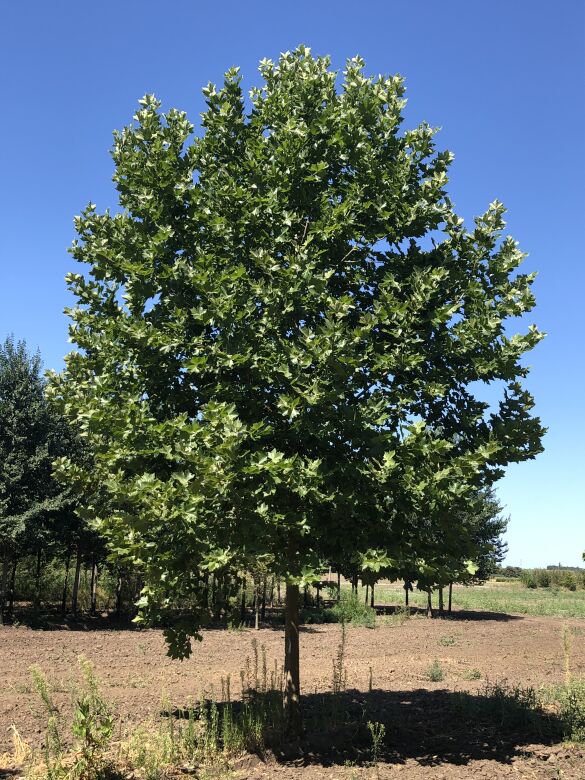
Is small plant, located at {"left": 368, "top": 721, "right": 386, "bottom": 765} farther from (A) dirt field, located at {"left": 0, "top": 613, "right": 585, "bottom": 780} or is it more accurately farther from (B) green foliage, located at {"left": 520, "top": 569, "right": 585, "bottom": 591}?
(B) green foliage, located at {"left": 520, "top": 569, "right": 585, "bottom": 591}

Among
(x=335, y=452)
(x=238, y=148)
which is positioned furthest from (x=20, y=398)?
(x=335, y=452)

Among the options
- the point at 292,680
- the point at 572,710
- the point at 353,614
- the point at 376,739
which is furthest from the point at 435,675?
the point at 353,614

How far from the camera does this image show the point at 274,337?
791 cm

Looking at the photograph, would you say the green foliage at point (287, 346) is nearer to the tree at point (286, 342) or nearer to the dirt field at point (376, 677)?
the tree at point (286, 342)

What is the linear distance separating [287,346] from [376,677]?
10.5m

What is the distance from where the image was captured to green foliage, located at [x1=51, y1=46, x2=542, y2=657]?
23.6 ft

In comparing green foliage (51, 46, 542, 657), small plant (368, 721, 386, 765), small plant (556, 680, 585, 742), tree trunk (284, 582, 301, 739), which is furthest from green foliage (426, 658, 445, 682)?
green foliage (51, 46, 542, 657)

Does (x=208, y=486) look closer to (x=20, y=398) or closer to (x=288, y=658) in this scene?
(x=288, y=658)

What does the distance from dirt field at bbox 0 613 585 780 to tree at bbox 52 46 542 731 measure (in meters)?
1.80

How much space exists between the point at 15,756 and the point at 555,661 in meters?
14.6

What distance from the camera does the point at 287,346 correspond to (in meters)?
7.38

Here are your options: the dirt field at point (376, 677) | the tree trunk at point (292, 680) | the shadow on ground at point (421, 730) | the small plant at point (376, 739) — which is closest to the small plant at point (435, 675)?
the dirt field at point (376, 677)

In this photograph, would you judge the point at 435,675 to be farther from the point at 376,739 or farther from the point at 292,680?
A: the point at 376,739

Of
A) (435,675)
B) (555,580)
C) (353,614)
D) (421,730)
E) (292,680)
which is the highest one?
(292,680)
